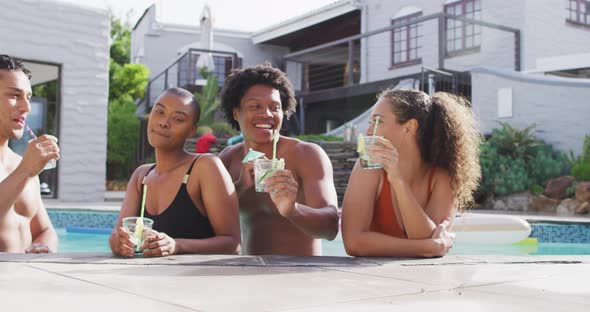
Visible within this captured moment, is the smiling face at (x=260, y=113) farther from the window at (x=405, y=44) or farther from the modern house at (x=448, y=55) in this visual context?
the window at (x=405, y=44)

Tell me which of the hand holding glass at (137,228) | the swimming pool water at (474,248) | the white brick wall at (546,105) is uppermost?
the white brick wall at (546,105)

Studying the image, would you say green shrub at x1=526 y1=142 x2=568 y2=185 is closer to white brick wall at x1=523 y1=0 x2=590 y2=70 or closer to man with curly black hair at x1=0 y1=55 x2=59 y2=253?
white brick wall at x1=523 y1=0 x2=590 y2=70

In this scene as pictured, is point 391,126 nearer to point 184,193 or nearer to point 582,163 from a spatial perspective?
point 184,193

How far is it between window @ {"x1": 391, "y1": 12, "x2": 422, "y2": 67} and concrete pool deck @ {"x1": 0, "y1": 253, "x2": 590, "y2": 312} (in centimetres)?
1213

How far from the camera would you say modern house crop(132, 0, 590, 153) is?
11.0 m

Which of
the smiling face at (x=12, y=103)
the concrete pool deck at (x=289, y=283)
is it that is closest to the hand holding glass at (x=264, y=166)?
the concrete pool deck at (x=289, y=283)

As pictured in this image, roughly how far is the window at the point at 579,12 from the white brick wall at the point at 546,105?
3.59m

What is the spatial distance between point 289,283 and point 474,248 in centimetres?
532

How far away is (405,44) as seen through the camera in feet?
48.0

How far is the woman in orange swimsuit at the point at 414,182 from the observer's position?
2.57m

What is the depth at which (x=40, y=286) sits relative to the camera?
1838 mm

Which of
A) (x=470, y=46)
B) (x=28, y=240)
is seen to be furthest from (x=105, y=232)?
(x=470, y=46)

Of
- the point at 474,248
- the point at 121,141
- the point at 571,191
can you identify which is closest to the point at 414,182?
the point at 474,248

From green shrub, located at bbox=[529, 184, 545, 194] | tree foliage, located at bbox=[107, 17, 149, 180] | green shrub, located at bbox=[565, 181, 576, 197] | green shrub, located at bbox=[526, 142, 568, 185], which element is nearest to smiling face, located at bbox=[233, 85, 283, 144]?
green shrub, located at bbox=[565, 181, 576, 197]
